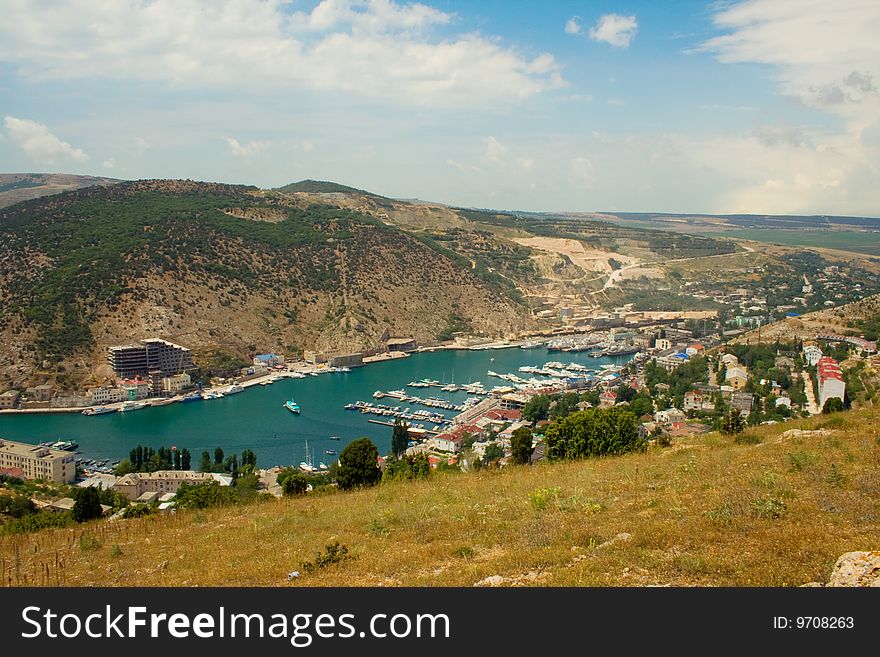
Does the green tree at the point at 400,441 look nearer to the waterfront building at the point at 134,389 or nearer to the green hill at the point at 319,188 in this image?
the waterfront building at the point at 134,389

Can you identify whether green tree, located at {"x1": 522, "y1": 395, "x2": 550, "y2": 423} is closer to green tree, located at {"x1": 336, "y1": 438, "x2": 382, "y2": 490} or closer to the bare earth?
green tree, located at {"x1": 336, "y1": 438, "x2": 382, "y2": 490}

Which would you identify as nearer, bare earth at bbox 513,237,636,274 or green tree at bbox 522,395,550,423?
green tree at bbox 522,395,550,423

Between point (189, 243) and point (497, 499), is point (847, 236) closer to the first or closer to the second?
point (189, 243)

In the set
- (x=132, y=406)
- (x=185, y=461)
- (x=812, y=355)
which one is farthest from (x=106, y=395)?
(x=812, y=355)

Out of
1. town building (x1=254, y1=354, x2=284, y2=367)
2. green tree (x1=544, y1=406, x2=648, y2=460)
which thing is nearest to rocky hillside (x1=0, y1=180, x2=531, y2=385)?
town building (x1=254, y1=354, x2=284, y2=367)

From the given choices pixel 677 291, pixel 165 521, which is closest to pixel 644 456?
pixel 165 521
